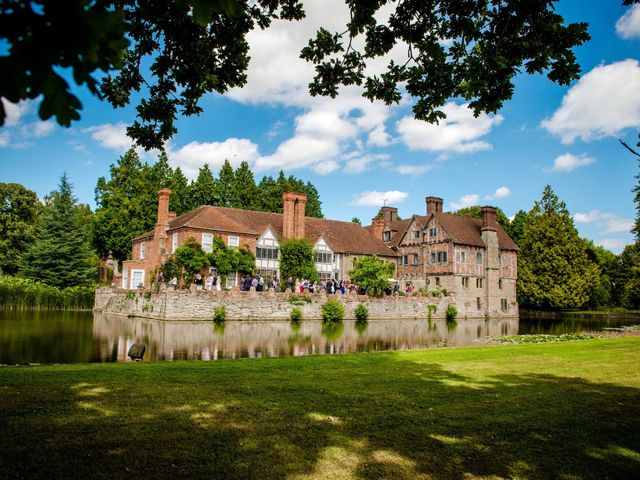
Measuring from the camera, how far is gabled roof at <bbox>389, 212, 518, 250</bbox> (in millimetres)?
52125

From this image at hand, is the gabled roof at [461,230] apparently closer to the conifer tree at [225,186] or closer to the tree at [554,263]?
the tree at [554,263]

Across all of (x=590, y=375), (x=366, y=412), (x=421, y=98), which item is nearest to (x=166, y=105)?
(x=421, y=98)

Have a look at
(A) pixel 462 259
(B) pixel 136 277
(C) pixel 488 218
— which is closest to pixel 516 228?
(C) pixel 488 218

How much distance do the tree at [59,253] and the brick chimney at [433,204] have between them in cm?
3781

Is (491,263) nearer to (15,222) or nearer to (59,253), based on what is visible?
(59,253)

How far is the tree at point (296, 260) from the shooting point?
147 feet

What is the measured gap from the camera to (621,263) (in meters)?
66.0

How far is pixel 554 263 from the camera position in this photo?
55219mm

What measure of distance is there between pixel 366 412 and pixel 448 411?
3.76ft

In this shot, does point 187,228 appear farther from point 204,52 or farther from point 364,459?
point 364,459

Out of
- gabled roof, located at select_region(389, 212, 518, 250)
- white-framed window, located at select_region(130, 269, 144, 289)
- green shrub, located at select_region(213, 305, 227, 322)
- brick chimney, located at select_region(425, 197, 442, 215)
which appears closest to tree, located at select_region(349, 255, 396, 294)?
gabled roof, located at select_region(389, 212, 518, 250)

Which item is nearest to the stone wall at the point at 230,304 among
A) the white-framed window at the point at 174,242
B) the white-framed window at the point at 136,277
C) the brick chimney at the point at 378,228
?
the white-framed window at the point at 136,277

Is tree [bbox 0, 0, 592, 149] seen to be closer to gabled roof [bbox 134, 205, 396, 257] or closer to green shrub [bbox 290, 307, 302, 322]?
green shrub [bbox 290, 307, 302, 322]

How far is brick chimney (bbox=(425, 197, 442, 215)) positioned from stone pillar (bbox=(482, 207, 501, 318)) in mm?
5229
